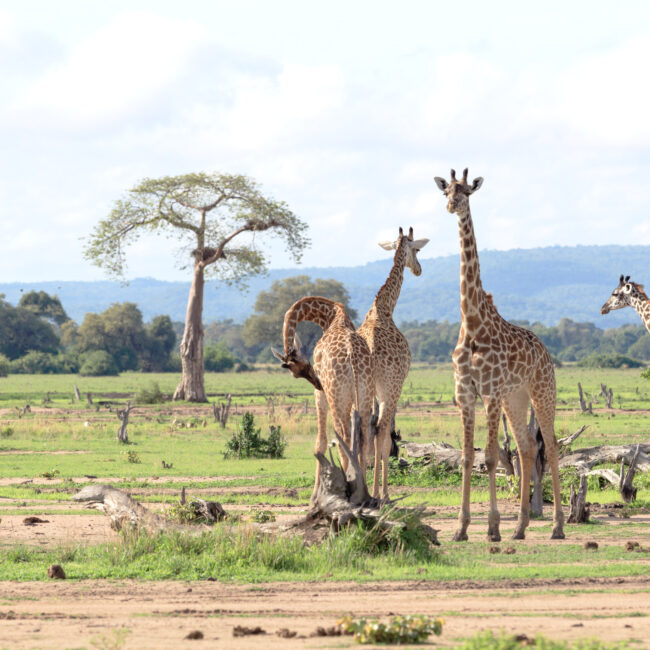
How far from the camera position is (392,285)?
1616 centimetres

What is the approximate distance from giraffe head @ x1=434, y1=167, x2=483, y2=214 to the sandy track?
4.13 metres

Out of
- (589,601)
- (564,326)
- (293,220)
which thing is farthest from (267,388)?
(564,326)

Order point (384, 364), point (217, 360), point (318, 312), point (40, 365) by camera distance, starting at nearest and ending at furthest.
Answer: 1. point (384, 364)
2. point (318, 312)
3. point (40, 365)
4. point (217, 360)

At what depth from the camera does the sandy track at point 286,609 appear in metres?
7.65

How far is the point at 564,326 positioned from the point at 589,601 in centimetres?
15457

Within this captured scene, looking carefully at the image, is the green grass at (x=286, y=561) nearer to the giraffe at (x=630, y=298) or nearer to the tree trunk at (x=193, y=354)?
the giraffe at (x=630, y=298)

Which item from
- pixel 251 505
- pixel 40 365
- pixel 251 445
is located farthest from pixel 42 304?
pixel 251 505

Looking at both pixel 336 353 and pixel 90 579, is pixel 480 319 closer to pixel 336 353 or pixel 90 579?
pixel 336 353

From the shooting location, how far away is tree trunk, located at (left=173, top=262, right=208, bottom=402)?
157 ft

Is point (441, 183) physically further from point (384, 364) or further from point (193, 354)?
point (193, 354)

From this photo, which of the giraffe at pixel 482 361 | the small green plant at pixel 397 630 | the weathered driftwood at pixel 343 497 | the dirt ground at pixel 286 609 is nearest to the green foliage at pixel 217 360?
the giraffe at pixel 482 361

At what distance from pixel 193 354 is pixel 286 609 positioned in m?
40.2

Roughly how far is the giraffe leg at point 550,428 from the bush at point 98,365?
72.4 meters

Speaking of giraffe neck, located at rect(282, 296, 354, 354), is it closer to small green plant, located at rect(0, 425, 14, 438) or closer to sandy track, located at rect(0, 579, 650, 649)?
sandy track, located at rect(0, 579, 650, 649)
